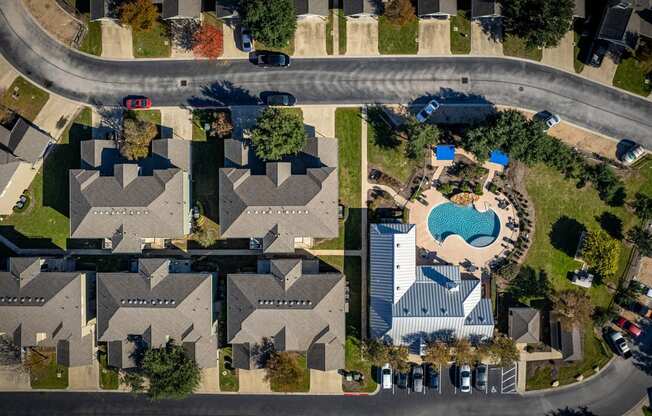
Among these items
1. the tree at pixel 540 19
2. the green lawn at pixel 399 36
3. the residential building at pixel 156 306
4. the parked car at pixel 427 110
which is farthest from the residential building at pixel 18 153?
the tree at pixel 540 19

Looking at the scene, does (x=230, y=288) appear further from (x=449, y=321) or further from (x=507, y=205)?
(x=507, y=205)

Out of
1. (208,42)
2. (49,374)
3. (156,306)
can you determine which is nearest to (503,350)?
(156,306)

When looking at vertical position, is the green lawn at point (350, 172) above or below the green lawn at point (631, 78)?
below

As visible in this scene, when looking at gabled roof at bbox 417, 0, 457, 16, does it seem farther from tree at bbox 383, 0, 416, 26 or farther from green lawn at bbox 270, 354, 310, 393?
green lawn at bbox 270, 354, 310, 393

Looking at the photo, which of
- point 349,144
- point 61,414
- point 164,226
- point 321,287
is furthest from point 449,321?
point 61,414

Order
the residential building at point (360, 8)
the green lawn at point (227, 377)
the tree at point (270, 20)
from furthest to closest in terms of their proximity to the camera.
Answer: the green lawn at point (227, 377) < the residential building at point (360, 8) < the tree at point (270, 20)

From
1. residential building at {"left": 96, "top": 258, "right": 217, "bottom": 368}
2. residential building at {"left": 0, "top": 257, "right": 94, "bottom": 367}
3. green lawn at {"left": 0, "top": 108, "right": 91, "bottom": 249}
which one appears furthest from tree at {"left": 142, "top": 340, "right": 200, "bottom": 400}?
green lawn at {"left": 0, "top": 108, "right": 91, "bottom": 249}

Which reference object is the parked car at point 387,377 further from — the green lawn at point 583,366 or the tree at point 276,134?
the tree at point 276,134
